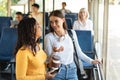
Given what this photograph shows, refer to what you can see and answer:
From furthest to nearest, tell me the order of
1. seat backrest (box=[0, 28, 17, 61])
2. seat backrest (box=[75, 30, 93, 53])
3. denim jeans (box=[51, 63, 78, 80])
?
1. seat backrest (box=[0, 28, 17, 61])
2. seat backrest (box=[75, 30, 93, 53])
3. denim jeans (box=[51, 63, 78, 80])

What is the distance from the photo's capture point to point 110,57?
5605 millimetres

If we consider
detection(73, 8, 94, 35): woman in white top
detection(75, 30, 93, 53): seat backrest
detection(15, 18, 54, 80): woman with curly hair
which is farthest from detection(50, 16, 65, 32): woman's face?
detection(73, 8, 94, 35): woman in white top

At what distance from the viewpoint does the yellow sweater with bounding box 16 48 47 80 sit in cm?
241

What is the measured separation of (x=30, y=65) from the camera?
2.50m

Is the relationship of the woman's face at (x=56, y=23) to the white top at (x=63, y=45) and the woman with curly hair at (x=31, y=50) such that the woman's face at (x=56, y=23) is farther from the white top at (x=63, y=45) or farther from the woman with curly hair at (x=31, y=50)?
the woman with curly hair at (x=31, y=50)

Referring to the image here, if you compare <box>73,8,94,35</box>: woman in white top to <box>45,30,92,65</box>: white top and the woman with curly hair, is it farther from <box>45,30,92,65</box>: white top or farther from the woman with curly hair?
the woman with curly hair

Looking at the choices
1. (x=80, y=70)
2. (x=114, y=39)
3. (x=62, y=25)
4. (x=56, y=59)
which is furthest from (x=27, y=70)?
(x=114, y=39)

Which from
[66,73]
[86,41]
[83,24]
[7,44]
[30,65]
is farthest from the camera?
[83,24]

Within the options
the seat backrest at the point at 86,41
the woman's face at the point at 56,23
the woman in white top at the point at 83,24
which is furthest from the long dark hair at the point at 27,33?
the woman in white top at the point at 83,24

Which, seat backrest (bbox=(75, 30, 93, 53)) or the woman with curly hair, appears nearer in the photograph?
the woman with curly hair

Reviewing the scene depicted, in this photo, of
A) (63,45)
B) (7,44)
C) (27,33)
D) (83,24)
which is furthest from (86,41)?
(27,33)

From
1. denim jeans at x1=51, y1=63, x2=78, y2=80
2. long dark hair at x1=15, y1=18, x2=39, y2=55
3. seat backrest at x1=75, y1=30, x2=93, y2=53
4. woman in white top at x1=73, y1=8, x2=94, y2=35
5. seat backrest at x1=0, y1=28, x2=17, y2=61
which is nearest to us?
long dark hair at x1=15, y1=18, x2=39, y2=55

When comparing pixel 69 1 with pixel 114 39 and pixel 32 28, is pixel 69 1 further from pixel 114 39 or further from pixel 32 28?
pixel 32 28

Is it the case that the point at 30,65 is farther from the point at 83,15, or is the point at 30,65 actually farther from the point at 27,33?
the point at 83,15
